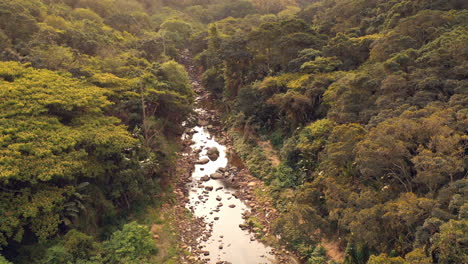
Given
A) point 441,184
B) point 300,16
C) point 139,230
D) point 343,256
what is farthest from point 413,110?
point 300,16

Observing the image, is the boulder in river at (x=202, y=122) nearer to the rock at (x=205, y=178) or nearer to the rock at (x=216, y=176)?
the rock at (x=216, y=176)

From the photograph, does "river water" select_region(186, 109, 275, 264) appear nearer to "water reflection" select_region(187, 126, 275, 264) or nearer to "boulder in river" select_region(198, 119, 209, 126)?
"water reflection" select_region(187, 126, 275, 264)

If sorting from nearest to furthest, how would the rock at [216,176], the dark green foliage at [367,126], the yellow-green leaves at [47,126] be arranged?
1. the dark green foliage at [367,126]
2. the yellow-green leaves at [47,126]
3. the rock at [216,176]

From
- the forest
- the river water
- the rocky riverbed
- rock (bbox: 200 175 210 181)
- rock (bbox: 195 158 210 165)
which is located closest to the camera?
the forest

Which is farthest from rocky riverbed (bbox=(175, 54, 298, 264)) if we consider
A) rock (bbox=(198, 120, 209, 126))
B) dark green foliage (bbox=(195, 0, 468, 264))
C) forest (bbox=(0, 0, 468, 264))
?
rock (bbox=(198, 120, 209, 126))

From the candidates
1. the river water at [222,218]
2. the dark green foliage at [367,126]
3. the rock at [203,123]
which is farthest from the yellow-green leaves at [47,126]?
the rock at [203,123]

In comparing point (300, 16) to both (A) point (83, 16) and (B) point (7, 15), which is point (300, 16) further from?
(B) point (7, 15)
